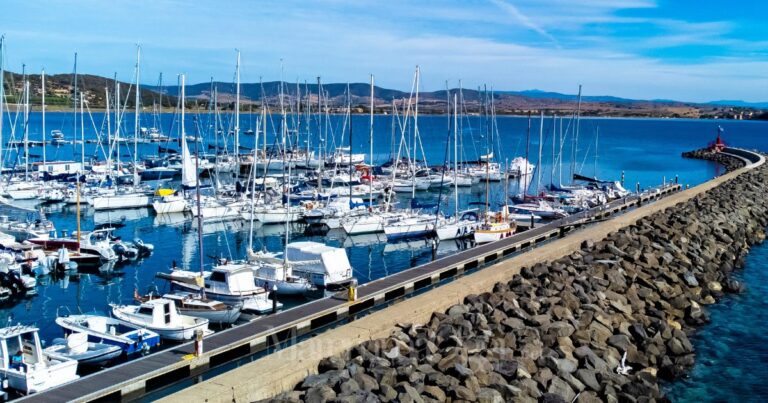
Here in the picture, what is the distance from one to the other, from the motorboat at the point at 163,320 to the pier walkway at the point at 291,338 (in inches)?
108

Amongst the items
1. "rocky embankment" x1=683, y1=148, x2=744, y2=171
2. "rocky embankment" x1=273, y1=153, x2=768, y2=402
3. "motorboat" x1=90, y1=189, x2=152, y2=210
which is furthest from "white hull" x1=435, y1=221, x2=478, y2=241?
"rocky embankment" x1=683, y1=148, x2=744, y2=171

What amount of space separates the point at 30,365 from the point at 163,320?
181 inches

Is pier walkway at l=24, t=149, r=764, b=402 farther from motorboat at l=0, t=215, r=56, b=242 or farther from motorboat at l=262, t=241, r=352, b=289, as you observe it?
motorboat at l=0, t=215, r=56, b=242

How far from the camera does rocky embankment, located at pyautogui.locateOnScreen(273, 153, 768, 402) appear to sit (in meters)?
13.5

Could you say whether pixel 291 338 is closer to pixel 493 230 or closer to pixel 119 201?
pixel 493 230

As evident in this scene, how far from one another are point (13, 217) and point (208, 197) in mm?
10931

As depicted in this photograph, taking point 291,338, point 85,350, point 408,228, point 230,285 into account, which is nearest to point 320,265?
point 230,285

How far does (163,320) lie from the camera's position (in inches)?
789

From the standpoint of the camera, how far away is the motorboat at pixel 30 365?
15344 mm

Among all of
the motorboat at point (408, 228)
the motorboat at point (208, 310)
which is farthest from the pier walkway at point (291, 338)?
the motorboat at point (408, 228)

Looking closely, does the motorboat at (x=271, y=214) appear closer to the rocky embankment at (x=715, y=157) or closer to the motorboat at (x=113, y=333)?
the motorboat at (x=113, y=333)

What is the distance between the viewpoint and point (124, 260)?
3138 cm

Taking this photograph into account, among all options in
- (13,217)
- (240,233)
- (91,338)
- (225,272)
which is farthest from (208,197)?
(91,338)

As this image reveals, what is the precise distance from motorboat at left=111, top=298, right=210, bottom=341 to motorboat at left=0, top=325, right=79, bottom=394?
3.39 m
